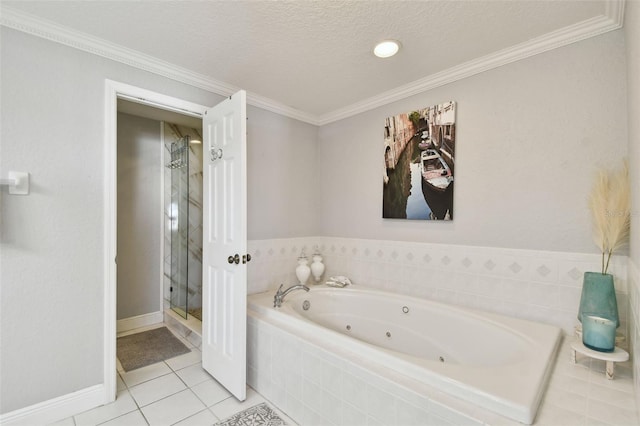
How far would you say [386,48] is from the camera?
1.86 metres

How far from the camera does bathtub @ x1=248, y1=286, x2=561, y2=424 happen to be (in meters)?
1.12

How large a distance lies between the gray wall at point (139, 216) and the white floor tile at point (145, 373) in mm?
1085

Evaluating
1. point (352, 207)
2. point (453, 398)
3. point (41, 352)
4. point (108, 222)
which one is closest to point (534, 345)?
point (453, 398)

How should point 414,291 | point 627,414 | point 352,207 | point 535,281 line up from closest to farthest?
point 627,414 < point 535,281 < point 414,291 < point 352,207

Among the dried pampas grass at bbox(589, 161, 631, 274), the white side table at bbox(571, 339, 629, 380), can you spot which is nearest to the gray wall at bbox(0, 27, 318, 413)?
the white side table at bbox(571, 339, 629, 380)

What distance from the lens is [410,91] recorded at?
2418 millimetres

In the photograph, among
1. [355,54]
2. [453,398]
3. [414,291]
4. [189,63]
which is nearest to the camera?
[453,398]

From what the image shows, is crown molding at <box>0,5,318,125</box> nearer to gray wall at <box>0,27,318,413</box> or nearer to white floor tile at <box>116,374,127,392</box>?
gray wall at <box>0,27,318,413</box>

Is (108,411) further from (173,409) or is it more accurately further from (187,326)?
(187,326)

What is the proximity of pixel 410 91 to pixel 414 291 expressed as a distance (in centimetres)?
174

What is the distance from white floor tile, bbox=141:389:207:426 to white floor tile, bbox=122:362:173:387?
14.2 inches

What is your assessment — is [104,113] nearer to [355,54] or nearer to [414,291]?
[355,54]

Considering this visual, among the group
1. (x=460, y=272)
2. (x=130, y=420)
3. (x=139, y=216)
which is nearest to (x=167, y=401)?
(x=130, y=420)

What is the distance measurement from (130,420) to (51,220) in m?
1.33
